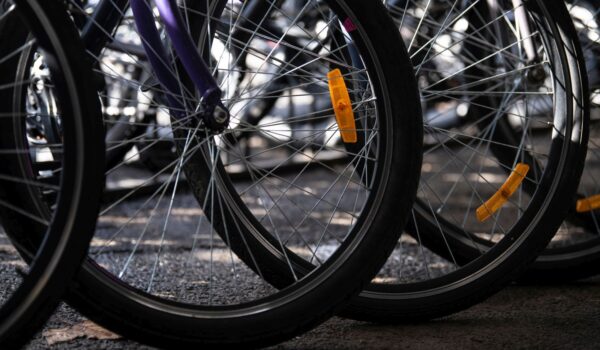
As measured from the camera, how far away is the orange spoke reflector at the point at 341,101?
1.98m

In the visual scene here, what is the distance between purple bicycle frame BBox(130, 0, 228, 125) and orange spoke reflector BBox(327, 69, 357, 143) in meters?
0.30

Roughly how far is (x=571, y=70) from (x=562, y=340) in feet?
2.16

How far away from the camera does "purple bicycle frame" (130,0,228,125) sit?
175 cm

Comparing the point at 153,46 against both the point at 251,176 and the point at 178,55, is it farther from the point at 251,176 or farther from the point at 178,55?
the point at 251,176

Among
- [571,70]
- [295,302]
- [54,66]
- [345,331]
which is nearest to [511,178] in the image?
[571,70]

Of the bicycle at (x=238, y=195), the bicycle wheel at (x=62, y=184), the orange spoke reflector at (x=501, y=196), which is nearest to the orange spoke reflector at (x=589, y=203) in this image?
the orange spoke reflector at (x=501, y=196)

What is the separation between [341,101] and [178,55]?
405mm

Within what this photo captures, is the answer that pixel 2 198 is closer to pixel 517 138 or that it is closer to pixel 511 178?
pixel 511 178

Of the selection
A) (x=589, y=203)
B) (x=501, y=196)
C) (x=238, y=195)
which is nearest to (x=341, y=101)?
(x=238, y=195)

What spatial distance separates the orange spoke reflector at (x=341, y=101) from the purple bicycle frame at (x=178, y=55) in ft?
0.99

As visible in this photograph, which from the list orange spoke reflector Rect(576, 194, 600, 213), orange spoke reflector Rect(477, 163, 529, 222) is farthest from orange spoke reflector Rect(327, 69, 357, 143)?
orange spoke reflector Rect(576, 194, 600, 213)

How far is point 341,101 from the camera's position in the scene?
77.9 inches

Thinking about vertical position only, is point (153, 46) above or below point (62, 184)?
above

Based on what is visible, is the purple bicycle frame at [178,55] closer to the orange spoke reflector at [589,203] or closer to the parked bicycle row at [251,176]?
the parked bicycle row at [251,176]
